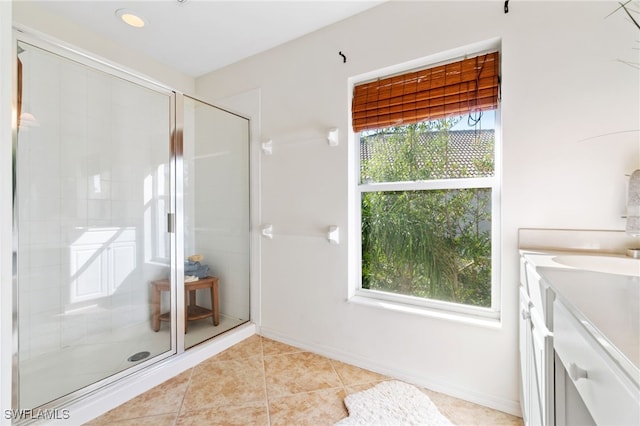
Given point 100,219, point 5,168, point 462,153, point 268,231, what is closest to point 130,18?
point 100,219

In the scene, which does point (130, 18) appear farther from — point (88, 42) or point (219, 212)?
point (219, 212)

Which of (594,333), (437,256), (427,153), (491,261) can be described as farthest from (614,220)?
(594,333)

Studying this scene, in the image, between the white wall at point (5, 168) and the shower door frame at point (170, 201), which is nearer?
the white wall at point (5, 168)

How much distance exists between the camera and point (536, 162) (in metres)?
1.43

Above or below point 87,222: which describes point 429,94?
above

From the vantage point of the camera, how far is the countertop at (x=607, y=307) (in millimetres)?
387

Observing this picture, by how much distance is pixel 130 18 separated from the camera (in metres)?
2.02

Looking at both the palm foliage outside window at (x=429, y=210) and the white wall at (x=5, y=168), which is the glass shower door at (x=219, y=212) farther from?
the white wall at (x=5, y=168)

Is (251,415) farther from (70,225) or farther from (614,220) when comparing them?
(614,220)

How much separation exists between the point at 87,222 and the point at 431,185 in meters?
2.42

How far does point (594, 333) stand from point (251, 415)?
1638mm

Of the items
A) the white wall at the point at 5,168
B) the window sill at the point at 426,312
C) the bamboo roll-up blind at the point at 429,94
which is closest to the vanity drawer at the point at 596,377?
the window sill at the point at 426,312

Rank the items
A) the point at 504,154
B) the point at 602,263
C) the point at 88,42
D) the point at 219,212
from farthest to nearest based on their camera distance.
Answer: the point at 219,212 < the point at 88,42 < the point at 504,154 < the point at 602,263

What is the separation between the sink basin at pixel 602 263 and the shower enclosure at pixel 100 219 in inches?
94.2
